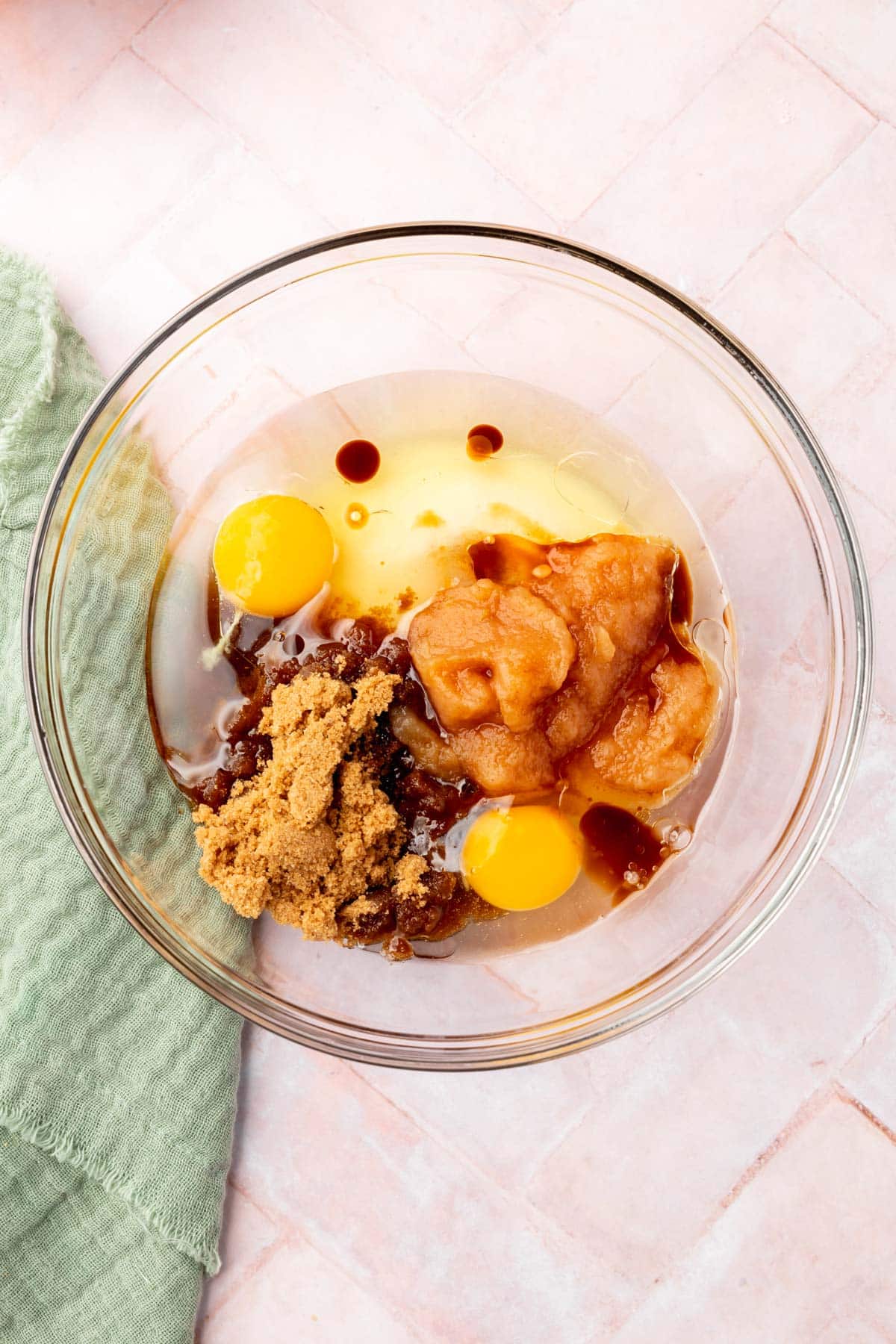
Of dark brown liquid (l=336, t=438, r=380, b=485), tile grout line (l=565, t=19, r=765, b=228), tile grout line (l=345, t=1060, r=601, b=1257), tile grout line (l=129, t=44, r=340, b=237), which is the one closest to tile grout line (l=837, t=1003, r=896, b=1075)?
tile grout line (l=345, t=1060, r=601, b=1257)

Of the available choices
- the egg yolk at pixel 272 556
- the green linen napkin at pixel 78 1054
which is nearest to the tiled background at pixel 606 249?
the green linen napkin at pixel 78 1054

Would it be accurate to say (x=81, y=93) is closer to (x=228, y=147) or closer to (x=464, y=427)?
(x=228, y=147)

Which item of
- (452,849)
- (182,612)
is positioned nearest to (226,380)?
(182,612)

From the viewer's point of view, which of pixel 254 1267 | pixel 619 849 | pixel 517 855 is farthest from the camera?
pixel 254 1267

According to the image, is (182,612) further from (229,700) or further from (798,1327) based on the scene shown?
(798,1327)

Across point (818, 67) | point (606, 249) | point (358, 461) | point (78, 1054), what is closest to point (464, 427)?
point (358, 461)

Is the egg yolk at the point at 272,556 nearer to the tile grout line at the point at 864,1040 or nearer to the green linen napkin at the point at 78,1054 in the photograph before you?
the green linen napkin at the point at 78,1054
